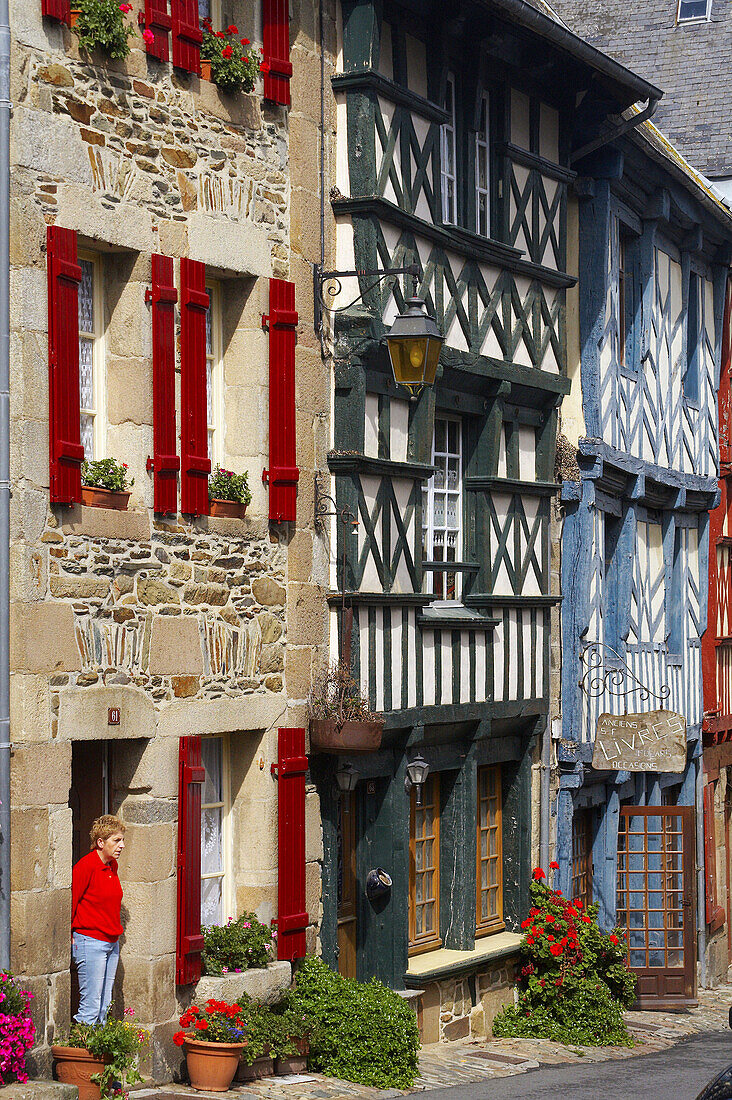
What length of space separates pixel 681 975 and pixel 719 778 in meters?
4.12

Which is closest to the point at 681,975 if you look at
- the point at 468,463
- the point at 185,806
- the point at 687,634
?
the point at 687,634

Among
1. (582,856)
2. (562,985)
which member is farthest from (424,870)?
(582,856)

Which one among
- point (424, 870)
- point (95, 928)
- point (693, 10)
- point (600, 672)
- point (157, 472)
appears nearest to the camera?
point (95, 928)

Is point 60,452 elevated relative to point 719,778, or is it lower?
elevated

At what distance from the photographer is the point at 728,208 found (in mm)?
18047

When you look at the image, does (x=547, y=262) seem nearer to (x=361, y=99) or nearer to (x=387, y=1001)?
(x=361, y=99)

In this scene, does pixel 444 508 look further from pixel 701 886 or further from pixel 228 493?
pixel 701 886

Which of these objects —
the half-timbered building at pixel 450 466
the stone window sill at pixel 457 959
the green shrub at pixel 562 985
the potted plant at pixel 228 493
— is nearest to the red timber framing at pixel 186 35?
the half-timbered building at pixel 450 466

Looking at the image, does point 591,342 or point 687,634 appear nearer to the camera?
point 591,342

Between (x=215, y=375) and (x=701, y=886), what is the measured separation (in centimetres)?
1029

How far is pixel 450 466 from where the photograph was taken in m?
13.1

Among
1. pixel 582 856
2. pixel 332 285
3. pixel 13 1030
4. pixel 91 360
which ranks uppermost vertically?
pixel 332 285

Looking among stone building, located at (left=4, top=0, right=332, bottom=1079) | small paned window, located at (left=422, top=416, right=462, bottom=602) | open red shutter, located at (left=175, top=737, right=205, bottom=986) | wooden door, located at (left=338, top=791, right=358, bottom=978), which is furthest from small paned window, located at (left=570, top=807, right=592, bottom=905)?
open red shutter, located at (left=175, top=737, right=205, bottom=986)

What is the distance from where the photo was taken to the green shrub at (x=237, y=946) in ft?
32.2
